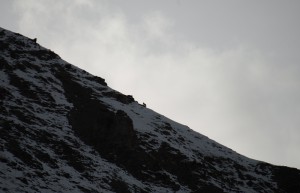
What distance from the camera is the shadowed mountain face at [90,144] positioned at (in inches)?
1123

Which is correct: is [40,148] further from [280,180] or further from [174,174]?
[280,180]

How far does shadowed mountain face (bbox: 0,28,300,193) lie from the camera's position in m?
28.5

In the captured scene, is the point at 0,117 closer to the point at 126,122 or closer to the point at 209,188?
the point at 126,122

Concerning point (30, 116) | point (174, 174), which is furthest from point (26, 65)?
point (174, 174)

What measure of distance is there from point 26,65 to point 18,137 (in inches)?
765

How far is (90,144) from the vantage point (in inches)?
1462

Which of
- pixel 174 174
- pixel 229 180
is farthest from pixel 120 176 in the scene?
pixel 229 180

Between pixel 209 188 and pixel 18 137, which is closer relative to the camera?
pixel 18 137

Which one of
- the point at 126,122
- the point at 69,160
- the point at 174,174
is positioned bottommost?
the point at 69,160

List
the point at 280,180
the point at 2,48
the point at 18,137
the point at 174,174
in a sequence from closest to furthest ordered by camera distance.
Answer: the point at 18,137 < the point at 174,174 < the point at 280,180 < the point at 2,48

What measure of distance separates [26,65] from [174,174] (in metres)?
23.9

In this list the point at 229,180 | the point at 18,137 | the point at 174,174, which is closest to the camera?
the point at 18,137

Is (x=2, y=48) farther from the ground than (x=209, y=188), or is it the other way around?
(x=2, y=48)

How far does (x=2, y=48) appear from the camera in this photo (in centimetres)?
4922
